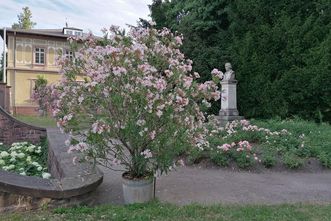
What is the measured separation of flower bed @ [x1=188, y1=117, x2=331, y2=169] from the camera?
633 cm

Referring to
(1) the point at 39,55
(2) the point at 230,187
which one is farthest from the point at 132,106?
(1) the point at 39,55

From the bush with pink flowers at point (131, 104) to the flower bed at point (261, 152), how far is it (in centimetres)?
160

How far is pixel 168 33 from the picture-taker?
4.73 meters

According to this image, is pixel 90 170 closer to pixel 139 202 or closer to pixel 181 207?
pixel 139 202

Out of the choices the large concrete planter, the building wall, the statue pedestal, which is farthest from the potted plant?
the building wall

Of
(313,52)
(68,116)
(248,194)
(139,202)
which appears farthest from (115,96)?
(313,52)

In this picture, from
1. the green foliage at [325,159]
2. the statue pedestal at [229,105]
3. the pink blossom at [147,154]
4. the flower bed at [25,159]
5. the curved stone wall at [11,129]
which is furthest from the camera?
the statue pedestal at [229,105]

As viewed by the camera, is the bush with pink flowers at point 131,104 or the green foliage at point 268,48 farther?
the green foliage at point 268,48

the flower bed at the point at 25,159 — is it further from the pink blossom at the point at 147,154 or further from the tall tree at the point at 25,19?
the tall tree at the point at 25,19

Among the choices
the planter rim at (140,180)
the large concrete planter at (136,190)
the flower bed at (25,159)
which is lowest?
the flower bed at (25,159)

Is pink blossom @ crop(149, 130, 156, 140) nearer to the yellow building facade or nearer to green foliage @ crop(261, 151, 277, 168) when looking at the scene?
green foliage @ crop(261, 151, 277, 168)

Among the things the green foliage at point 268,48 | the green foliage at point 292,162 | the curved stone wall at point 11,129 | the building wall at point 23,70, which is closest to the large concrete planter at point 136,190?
the green foliage at point 292,162

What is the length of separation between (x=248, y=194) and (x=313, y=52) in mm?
9708

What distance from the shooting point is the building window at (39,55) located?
29478 millimetres
